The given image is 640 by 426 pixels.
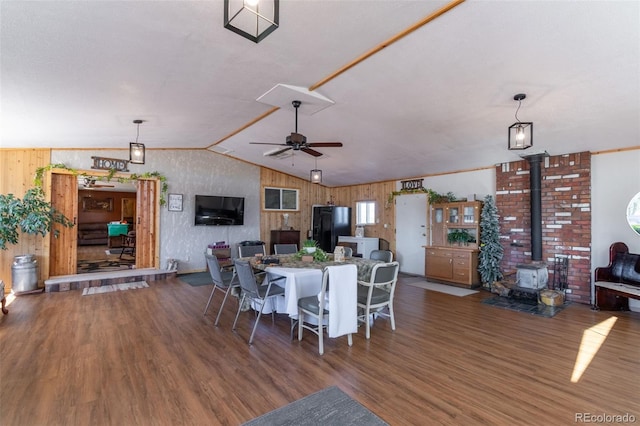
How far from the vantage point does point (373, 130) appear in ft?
16.2

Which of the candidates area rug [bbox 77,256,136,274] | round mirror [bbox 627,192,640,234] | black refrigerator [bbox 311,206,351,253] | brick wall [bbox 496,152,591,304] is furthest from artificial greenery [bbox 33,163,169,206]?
round mirror [bbox 627,192,640,234]

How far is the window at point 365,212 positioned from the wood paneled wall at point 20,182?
6865mm

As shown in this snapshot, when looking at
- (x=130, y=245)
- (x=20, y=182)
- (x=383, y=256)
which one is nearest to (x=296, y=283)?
(x=383, y=256)

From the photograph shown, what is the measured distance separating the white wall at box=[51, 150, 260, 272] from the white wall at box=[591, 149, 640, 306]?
690 centimetres

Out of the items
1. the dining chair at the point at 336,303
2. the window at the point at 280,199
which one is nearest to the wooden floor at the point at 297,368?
the dining chair at the point at 336,303

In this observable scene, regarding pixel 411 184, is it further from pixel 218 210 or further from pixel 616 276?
pixel 218 210

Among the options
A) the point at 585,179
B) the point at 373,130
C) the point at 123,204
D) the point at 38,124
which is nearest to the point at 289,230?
the point at 373,130

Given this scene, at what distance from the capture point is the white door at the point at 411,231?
7121 millimetres

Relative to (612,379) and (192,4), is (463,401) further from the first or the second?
(192,4)

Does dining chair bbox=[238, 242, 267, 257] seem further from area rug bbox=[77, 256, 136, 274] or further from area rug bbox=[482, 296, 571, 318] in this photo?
area rug bbox=[77, 256, 136, 274]

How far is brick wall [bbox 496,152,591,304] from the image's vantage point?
4.83m

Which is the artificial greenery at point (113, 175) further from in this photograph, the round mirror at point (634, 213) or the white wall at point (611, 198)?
the round mirror at point (634, 213)

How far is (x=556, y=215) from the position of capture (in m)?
5.09

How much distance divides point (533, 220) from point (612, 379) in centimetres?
311
